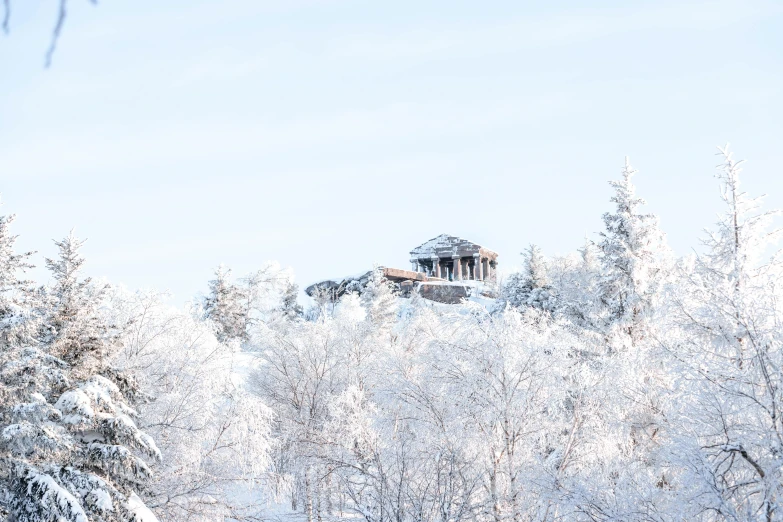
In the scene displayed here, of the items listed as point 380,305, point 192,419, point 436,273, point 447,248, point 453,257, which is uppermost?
point 447,248

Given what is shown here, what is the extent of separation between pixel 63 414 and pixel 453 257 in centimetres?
6716

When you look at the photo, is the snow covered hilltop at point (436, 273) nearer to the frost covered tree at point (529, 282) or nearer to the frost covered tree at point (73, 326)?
the frost covered tree at point (529, 282)

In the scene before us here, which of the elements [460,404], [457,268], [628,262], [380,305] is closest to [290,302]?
[457,268]

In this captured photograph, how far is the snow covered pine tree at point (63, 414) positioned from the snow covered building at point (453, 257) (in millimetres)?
64361

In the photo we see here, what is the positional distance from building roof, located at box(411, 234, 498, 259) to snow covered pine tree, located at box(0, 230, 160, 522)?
2532 inches

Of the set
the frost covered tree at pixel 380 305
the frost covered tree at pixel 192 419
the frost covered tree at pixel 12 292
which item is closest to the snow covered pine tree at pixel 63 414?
the frost covered tree at pixel 12 292

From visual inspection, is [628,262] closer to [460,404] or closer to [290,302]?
[460,404]

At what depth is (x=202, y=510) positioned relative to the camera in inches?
912

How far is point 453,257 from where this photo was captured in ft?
266

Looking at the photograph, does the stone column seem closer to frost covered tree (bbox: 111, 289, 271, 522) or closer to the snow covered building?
the snow covered building

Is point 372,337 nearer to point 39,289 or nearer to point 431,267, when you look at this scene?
point 39,289

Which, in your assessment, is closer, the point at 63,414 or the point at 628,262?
the point at 63,414

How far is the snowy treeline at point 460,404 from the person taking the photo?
13055 millimetres

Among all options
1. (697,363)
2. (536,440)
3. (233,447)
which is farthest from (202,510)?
(697,363)
